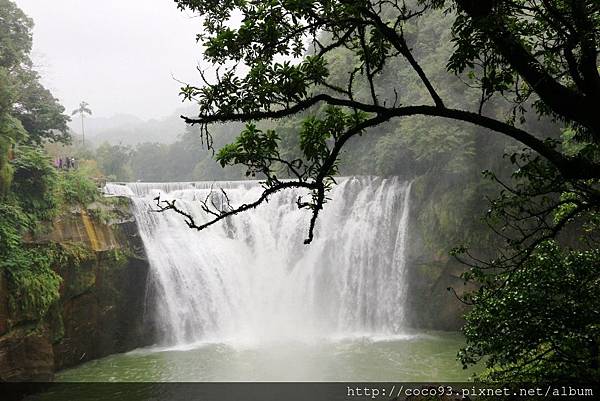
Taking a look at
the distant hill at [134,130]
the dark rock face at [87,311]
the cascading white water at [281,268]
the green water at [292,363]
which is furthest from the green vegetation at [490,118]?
the distant hill at [134,130]

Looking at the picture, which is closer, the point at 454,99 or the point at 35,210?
the point at 35,210

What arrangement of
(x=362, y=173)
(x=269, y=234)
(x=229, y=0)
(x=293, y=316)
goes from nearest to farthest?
(x=229, y=0) → (x=293, y=316) → (x=269, y=234) → (x=362, y=173)

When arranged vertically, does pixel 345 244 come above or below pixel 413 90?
below

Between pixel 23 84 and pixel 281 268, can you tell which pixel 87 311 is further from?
pixel 23 84

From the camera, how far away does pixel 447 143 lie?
18484 millimetres

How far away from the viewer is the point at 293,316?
62.2 ft

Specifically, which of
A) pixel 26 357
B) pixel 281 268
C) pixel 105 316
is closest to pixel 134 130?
pixel 281 268

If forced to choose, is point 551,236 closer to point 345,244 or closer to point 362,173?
point 345,244

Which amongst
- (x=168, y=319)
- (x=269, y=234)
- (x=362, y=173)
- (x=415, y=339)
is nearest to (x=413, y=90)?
(x=362, y=173)

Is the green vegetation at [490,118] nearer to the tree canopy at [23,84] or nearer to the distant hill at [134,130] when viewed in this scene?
the tree canopy at [23,84]

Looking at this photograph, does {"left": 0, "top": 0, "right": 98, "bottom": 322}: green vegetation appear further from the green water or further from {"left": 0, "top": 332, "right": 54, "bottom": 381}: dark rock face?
the green water

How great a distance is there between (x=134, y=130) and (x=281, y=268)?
279 feet

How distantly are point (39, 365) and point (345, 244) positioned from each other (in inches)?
467

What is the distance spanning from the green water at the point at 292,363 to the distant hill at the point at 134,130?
149ft
